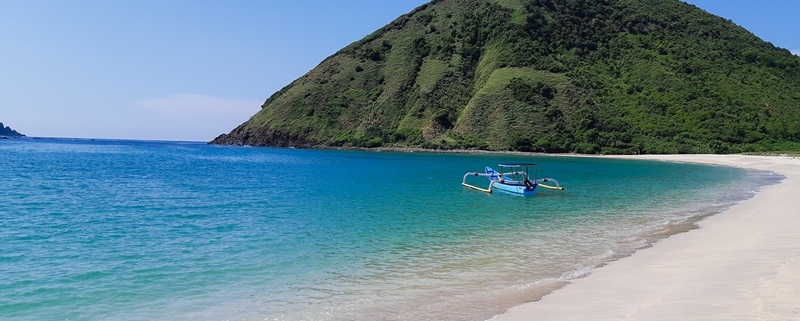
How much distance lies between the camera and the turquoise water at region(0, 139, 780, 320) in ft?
37.3

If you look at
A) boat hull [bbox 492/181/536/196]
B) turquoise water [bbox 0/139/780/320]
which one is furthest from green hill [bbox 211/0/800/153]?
turquoise water [bbox 0/139/780/320]

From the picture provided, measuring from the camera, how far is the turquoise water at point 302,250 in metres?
11.4

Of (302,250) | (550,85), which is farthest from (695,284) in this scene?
(550,85)

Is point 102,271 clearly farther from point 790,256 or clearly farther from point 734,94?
point 734,94

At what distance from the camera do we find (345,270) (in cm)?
1458

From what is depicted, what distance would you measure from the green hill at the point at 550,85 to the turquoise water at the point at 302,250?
3353 inches

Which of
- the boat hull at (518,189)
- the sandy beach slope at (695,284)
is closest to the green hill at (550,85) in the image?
the boat hull at (518,189)

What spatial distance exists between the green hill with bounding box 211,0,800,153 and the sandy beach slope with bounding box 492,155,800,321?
98.4m

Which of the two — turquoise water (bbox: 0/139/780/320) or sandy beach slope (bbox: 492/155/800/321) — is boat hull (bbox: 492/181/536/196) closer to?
turquoise water (bbox: 0/139/780/320)

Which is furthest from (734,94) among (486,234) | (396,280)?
(396,280)

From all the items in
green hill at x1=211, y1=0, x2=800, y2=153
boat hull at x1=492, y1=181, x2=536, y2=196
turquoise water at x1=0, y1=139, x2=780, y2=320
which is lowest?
turquoise water at x1=0, y1=139, x2=780, y2=320

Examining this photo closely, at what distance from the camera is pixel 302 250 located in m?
17.5

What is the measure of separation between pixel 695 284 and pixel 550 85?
12075cm

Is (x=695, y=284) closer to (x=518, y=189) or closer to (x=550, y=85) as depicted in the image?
(x=518, y=189)
